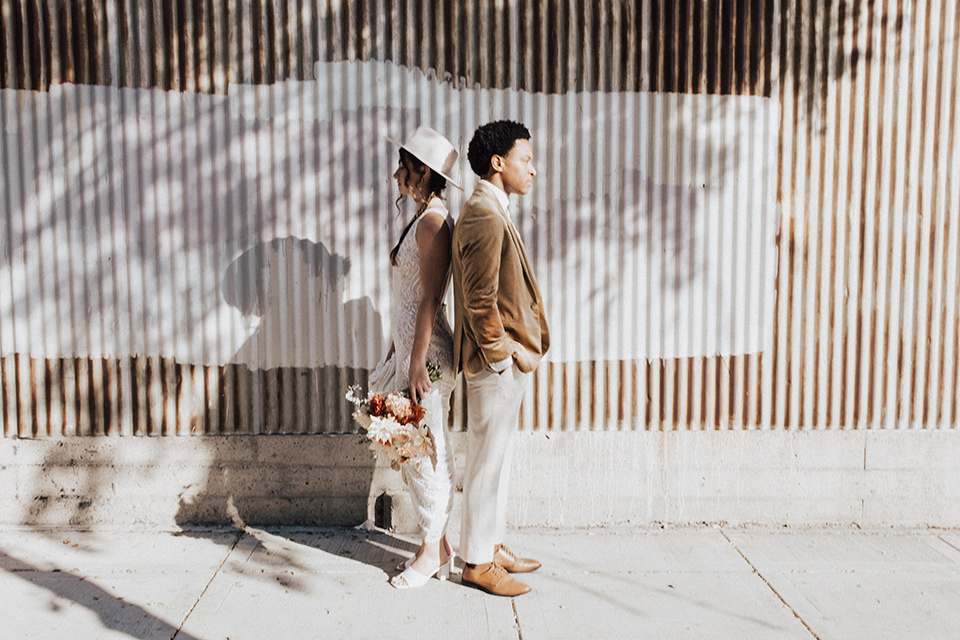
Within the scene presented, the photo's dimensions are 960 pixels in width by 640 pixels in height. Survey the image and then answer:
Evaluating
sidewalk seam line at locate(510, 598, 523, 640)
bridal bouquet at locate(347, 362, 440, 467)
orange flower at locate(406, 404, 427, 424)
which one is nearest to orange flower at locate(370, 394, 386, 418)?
bridal bouquet at locate(347, 362, 440, 467)

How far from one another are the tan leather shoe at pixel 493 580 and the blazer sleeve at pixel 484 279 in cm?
117

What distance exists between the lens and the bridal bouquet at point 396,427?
3.77 meters

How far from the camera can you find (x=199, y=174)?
4.70 meters

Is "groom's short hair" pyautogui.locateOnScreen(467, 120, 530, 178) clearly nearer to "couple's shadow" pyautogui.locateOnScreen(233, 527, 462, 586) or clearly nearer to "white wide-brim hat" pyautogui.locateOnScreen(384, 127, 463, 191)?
"white wide-brim hat" pyautogui.locateOnScreen(384, 127, 463, 191)

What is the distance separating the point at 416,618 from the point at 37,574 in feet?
7.05

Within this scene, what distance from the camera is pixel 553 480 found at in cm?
488


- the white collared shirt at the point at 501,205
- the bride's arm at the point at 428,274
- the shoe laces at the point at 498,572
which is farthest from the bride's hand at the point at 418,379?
the shoe laces at the point at 498,572

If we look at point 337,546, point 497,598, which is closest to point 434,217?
point 497,598

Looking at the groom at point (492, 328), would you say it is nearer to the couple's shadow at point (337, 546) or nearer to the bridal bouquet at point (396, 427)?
the bridal bouquet at point (396, 427)

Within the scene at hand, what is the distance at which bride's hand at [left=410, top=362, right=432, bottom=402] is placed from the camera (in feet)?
12.7

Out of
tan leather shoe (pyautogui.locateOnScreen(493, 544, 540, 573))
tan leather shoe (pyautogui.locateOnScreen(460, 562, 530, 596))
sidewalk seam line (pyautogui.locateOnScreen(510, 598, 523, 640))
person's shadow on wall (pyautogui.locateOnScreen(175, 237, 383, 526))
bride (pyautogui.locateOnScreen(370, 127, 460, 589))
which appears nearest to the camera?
sidewalk seam line (pyautogui.locateOnScreen(510, 598, 523, 640))

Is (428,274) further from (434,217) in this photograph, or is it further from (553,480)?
(553,480)

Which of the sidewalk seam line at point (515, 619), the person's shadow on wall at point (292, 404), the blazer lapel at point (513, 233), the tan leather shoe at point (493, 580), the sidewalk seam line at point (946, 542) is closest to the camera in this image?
the sidewalk seam line at point (515, 619)

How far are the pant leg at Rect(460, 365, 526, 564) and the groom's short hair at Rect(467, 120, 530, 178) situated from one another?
3.48 ft
